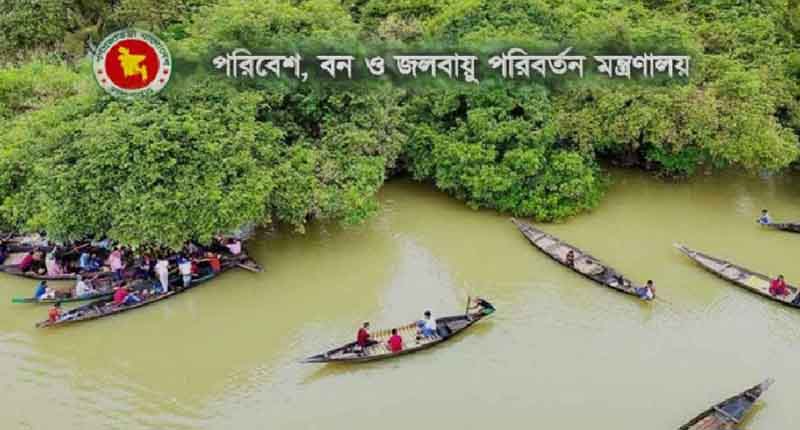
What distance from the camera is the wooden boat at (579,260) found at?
15408mm

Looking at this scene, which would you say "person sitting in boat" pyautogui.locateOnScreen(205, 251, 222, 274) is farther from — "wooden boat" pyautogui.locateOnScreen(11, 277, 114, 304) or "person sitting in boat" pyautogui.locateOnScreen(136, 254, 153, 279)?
"wooden boat" pyautogui.locateOnScreen(11, 277, 114, 304)

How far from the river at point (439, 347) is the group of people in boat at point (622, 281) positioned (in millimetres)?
206

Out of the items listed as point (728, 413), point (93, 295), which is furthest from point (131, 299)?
point (728, 413)

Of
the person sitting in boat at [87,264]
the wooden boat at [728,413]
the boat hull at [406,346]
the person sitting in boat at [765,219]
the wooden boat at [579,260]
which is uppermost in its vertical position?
the person sitting in boat at [87,264]

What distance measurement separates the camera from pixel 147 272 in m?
15.4

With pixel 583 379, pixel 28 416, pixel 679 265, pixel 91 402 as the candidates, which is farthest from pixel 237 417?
pixel 679 265

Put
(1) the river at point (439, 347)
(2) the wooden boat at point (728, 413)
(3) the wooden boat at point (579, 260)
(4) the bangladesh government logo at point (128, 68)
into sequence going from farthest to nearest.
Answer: (4) the bangladesh government logo at point (128, 68)
(3) the wooden boat at point (579, 260)
(1) the river at point (439, 347)
(2) the wooden boat at point (728, 413)

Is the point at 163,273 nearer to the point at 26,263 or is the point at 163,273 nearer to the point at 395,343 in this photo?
the point at 26,263

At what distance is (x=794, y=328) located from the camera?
47.2ft

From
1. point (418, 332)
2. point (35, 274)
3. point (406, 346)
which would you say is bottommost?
point (406, 346)

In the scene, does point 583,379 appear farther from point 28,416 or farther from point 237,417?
point 28,416

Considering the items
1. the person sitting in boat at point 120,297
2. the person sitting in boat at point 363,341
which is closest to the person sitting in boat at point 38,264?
the person sitting in boat at point 120,297

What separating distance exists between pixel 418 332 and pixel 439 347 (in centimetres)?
46

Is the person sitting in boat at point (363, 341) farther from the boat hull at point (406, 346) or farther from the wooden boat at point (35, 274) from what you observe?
the wooden boat at point (35, 274)
